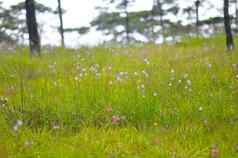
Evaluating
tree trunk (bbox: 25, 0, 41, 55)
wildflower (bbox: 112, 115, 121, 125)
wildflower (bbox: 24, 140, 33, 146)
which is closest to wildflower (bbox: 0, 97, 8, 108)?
wildflower (bbox: 24, 140, 33, 146)

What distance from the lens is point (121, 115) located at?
173 inches

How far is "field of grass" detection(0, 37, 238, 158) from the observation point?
11.5 ft

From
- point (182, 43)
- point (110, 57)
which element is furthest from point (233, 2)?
point (110, 57)

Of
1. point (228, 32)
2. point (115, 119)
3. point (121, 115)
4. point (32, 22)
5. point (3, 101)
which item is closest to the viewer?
point (115, 119)

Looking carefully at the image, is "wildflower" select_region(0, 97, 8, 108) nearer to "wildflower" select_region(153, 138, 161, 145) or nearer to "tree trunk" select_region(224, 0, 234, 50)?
"wildflower" select_region(153, 138, 161, 145)

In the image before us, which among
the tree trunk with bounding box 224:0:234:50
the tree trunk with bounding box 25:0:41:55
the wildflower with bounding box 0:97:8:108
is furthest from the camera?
the tree trunk with bounding box 25:0:41:55

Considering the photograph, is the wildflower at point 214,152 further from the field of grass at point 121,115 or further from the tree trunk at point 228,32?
the tree trunk at point 228,32

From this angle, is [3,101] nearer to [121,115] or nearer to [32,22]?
[121,115]

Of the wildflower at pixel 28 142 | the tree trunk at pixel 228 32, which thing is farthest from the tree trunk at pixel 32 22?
the wildflower at pixel 28 142

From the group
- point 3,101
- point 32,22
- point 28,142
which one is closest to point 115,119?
point 28,142

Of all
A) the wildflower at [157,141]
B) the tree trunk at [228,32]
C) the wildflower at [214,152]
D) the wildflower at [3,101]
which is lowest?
the wildflower at [214,152]

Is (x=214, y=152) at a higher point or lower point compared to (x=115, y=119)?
lower

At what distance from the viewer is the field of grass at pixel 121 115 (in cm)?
352

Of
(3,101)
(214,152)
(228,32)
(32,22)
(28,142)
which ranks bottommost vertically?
(214,152)
